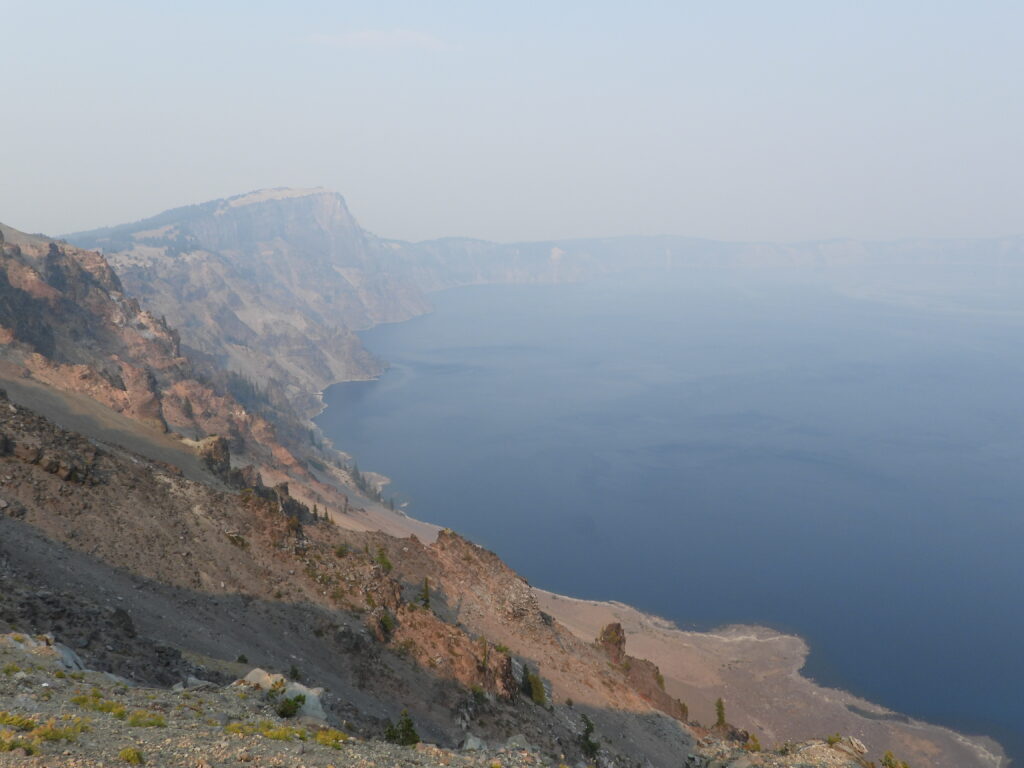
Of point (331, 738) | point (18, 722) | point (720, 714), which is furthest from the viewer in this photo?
point (720, 714)

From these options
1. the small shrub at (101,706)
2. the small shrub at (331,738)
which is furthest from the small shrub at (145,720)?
the small shrub at (331,738)

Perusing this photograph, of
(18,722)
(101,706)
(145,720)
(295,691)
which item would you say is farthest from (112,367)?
(18,722)

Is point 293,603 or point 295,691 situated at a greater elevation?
point 295,691

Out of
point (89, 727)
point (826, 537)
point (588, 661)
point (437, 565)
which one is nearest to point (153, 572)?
point (89, 727)

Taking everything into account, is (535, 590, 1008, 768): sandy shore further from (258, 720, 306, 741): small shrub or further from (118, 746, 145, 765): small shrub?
(118, 746, 145, 765): small shrub

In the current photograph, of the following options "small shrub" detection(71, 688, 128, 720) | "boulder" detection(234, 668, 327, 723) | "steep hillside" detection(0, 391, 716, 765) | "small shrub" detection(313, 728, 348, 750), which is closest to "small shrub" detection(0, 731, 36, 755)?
"small shrub" detection(71, 688, 128, 720)

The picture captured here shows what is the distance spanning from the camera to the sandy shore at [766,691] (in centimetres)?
9500

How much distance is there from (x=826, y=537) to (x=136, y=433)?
151 m

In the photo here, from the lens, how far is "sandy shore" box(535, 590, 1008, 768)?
95000mm

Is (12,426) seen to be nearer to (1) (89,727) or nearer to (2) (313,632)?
(2) (313,632)

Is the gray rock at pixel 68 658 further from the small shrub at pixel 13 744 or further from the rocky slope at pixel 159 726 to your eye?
the small shrub at pixel 13 744

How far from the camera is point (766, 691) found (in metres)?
105

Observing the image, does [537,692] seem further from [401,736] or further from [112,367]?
[112,367]

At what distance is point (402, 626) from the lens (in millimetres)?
46750
